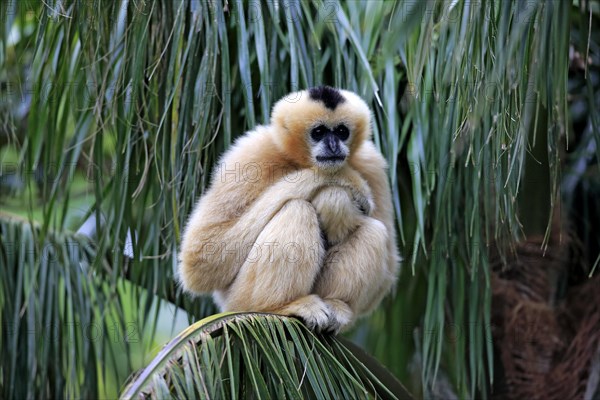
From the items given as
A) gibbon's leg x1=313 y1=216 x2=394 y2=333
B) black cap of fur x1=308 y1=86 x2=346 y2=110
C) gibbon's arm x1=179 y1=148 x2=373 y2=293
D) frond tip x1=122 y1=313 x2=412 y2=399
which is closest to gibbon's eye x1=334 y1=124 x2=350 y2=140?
black cap of fur x1=308 y1=86 x2=346 y2=110

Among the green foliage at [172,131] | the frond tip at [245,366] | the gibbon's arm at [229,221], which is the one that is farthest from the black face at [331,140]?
the frond tip at [245,366]

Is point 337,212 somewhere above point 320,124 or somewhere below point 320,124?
below

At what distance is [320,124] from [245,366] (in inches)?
76.6

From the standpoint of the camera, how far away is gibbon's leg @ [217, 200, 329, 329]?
411 centimetres

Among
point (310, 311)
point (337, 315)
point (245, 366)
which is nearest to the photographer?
point (245, 366)

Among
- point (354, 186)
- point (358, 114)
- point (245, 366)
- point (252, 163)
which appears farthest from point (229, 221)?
point (245, 366)

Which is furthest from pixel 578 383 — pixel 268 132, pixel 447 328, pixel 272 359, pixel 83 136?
pixel 83 136

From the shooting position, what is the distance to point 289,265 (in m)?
4.13

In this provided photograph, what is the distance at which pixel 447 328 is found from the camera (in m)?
5.60

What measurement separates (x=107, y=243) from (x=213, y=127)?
0.94 m

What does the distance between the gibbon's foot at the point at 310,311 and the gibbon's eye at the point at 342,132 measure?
3.29 ft

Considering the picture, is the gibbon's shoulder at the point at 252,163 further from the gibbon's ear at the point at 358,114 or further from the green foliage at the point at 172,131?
the gibbon's ear at the point at 358,114

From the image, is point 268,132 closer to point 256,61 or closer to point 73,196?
point 256,61

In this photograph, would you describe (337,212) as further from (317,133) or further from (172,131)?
(172,131)
